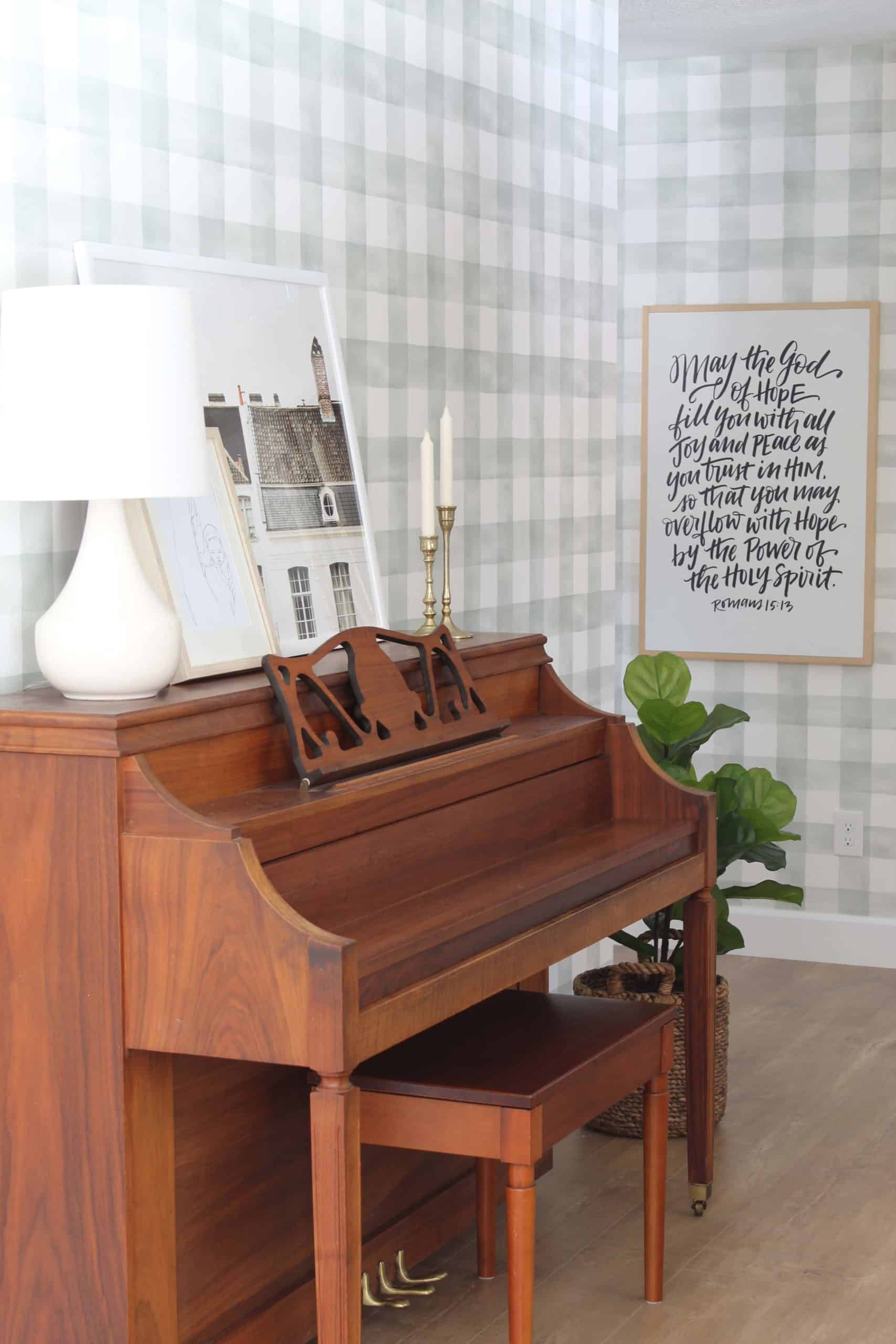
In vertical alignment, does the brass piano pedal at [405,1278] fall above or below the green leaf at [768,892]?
below

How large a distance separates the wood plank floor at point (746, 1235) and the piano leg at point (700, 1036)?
0.11 metres

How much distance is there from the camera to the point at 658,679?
3.55 meters

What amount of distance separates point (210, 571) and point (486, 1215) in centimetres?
121

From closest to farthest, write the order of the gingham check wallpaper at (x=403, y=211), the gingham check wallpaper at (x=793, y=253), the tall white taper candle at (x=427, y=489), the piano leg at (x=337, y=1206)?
1. the piano leg at (x=337, y=1206)
2. the gingham check wallpaper at (x=403, y=211)
3. the tall white taper candle at (x=427, y=489)
4. the gingham check wallpaper at (x=793, y=253)

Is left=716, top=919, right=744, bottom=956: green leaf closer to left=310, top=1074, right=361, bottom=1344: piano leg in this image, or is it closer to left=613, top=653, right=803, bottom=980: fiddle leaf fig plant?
left=613, top=653, right=803, bottom=980: fiddle leaf fig plant

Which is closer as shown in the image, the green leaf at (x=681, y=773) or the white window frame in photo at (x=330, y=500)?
the white window frame in photo at (x=330, y=500)

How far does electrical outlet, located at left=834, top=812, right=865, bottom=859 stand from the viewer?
482cm

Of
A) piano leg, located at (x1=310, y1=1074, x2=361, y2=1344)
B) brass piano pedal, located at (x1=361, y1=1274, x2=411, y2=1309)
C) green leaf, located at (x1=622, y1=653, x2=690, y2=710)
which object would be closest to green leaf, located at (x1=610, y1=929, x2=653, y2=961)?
green leaf, located at (x1=622, y1=653, x2=690, y2=710)

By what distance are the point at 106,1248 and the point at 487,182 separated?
237 centimetres

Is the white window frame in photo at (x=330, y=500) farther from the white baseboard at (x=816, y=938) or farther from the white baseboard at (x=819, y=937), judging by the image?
the white baseboard at (x=819, y=937)

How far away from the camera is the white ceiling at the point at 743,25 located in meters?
4.25

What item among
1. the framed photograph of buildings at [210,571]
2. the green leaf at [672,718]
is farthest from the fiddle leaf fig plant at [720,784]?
the framed photograph of buildings at [210,571]

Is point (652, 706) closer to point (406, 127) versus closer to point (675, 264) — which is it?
point (406, 127)

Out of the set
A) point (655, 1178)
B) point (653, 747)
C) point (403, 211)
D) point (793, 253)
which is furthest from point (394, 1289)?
point (793, 253)
